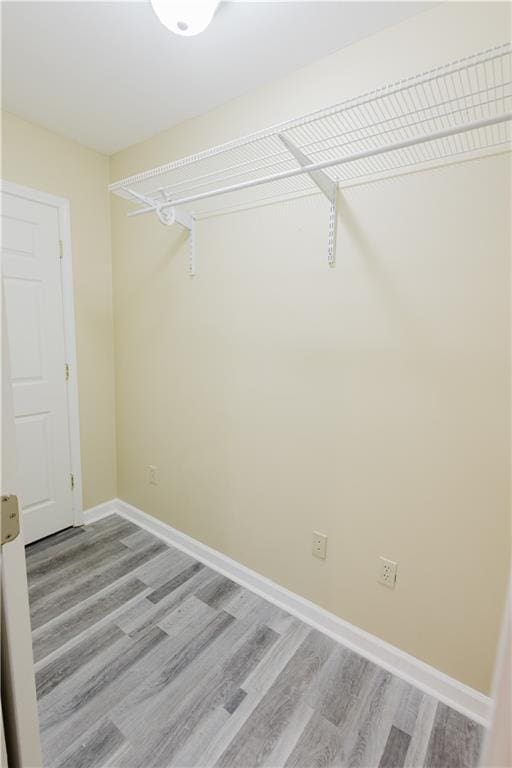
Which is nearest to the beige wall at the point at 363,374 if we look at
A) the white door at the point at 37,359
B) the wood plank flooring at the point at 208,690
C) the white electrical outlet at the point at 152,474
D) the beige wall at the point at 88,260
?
the wood plank flooring at the point at 208,690

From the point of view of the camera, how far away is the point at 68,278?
7.50 feet

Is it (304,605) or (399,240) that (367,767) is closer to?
(304,605)

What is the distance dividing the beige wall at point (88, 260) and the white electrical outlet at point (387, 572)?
2011 millimetres

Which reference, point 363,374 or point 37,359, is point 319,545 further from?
point 37,359

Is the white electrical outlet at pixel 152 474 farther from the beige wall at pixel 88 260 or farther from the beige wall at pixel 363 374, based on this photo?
the beige wall at pixel 88 260

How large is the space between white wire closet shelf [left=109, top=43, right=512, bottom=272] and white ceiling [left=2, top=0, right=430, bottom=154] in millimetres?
342

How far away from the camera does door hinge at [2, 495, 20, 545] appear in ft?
2.06

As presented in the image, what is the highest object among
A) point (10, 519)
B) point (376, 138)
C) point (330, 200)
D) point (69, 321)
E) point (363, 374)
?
point (376, 138)

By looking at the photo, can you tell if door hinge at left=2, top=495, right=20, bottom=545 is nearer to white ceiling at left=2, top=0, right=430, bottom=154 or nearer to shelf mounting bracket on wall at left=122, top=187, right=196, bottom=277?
shelf mounting bracket on wall at left=122, top=187, right=196, bottom=277

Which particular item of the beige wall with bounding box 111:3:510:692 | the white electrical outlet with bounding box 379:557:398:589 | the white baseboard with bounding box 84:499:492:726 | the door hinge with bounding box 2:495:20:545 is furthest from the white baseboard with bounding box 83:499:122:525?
the door hinge with bounding box 2:495:20:545

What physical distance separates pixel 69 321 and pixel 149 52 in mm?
1491

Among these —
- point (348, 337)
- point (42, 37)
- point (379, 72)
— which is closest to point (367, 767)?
point (348, 337)

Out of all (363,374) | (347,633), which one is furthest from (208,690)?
(363,374)

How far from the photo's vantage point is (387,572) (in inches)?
59.0
